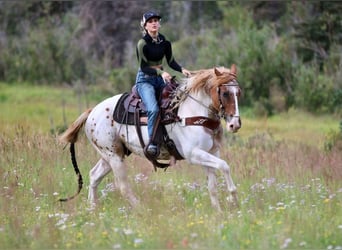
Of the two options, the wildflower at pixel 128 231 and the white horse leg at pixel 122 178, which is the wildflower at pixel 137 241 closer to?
the wildflower at pixel 128 231

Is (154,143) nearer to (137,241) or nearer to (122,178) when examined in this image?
(122,178)

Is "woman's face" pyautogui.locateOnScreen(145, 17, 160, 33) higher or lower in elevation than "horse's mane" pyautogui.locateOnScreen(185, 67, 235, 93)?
higher

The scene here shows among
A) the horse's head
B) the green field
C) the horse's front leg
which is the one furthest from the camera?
the horse's head

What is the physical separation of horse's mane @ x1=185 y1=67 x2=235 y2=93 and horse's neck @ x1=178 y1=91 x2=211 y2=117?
8 cm

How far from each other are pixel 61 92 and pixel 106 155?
58.5ft

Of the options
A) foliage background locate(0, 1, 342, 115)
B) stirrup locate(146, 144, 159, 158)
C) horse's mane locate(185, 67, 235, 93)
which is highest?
horse's mane locate(185, 67, 235, 93)

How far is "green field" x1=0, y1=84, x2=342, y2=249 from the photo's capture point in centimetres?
735

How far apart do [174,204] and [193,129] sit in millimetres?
940

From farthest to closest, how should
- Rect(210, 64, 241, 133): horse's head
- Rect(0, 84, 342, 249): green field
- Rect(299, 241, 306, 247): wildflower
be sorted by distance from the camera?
1. Rect(210, 64, 241, 133): horse's head
2. Rect(0, 84, 342, 249): green field
3. Rect(299, 241, 306, 247): wildflower

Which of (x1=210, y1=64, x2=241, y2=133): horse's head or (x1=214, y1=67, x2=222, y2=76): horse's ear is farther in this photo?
(x1=214, y1=67, x2=222, y2=76): horse's ear

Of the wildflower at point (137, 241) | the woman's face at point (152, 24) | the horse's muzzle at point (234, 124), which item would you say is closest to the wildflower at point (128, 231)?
the wildflower at point (137, 241)

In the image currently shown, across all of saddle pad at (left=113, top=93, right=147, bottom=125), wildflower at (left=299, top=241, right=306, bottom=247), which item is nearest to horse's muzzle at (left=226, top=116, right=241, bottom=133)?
saddle pad at (left=113, top=93, right=147, bottom=125)

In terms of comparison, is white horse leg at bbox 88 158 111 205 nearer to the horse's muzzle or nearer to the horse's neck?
the horse's neck

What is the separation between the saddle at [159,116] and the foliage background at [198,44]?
35.2 feet
